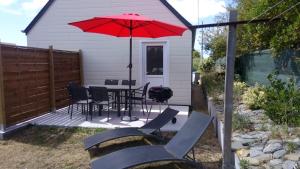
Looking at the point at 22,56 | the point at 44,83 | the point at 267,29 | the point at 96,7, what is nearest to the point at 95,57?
the point at 96,7

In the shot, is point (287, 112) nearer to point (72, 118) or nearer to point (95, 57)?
point (72, 118)

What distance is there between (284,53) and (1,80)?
6.42 m

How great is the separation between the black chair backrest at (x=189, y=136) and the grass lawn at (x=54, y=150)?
0.41 meters

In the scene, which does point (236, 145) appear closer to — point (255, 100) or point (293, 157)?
point (293, 157)

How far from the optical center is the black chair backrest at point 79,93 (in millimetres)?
8266

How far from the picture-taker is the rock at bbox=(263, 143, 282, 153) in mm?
3968

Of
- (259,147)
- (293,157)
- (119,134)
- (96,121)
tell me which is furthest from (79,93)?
(293,157)

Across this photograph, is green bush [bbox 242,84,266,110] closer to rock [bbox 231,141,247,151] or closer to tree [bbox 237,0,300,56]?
tree [bbox 237,0,300,56]

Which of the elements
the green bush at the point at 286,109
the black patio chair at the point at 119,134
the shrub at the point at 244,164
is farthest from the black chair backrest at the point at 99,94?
the shrub at the point at 244,164

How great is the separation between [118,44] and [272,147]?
8.50m

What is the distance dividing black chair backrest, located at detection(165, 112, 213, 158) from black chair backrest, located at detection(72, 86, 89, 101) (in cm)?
385

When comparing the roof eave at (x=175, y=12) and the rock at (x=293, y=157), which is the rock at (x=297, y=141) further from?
the roof eave at (x=175, y=12)

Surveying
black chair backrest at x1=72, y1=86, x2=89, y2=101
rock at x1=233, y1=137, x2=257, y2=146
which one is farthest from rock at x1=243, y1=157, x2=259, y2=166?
black chair backrest at x1=72, y1=86, x2=89, y2=101

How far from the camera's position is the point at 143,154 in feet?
14.1
